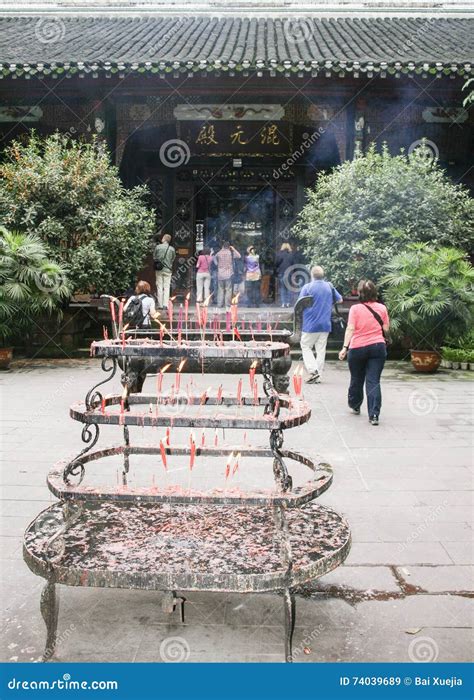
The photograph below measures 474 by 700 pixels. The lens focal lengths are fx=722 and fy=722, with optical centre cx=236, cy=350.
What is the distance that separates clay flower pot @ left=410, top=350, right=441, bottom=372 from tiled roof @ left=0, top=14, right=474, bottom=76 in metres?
5.59

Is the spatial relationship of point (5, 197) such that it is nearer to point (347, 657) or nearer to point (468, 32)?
point (347, 657)

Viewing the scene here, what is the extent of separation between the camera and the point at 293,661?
9.35 ft

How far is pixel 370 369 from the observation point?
7340 mm

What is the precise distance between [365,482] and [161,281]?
986cm

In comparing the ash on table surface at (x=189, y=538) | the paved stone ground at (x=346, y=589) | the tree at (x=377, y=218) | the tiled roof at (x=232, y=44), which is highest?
the tiled roof at (x=232, y=44)

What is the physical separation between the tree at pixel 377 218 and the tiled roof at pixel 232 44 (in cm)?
225

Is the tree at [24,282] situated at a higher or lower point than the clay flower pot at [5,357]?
higher

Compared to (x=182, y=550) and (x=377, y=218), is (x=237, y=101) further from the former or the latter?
(x=182, y=550)

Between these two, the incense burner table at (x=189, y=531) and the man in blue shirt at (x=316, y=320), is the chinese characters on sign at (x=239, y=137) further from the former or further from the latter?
the incense burner table at (x=189, y=531)

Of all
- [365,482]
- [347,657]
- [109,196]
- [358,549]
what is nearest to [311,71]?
[109,196]

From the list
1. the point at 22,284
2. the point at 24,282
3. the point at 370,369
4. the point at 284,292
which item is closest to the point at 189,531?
the point at 370,369

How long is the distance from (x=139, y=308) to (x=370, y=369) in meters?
3.58

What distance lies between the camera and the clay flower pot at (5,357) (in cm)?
1063

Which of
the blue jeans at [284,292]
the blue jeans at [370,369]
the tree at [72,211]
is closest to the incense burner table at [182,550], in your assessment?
the blue jeans at [370,369]
